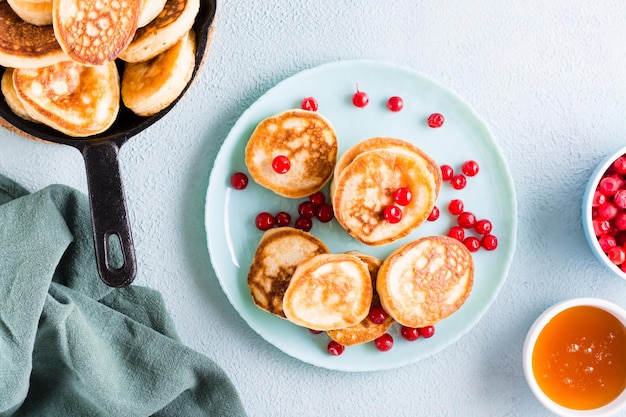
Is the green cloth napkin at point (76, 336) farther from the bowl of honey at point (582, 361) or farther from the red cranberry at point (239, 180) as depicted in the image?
the bowl of honey at point (582, 361)

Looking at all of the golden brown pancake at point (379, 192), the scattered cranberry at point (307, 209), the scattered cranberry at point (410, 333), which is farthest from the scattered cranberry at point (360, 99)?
the scattered cranberry at point (410, 333)

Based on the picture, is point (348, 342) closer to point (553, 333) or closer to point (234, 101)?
point (553, 333)

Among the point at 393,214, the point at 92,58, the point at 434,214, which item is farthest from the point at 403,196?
the point at 92,58

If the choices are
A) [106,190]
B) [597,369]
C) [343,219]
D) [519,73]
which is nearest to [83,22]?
[106,190]

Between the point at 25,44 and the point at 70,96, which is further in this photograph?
the point at 70,96

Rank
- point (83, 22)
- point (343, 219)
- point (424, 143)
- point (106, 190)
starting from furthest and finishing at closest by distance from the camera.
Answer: point (424, 143) → point (343, 219) → point (106, 190) → point (83, 22)

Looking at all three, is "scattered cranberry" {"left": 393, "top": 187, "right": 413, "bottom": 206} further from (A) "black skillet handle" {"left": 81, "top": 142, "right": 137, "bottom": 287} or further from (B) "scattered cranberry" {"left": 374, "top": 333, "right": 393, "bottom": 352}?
(A) "black skillet handle" {"left": 81, "top": 142, "right": 137, "bottom": 287}

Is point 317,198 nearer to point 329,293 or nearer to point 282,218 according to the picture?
point 282,218
